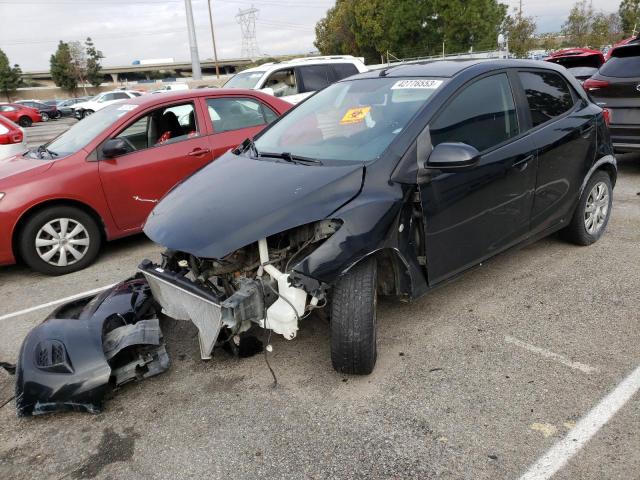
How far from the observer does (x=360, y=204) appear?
→ 272cm

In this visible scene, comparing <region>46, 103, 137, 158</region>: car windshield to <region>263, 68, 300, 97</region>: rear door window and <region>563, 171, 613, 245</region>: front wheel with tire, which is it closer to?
<region>563, 171, 613, 245</region>: front wheel with tire

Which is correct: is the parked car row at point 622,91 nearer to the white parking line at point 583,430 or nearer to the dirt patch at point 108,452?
the white parking line at point 583,430

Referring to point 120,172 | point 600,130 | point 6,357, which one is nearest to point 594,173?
point 600,130

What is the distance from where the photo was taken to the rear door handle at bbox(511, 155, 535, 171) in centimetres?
347

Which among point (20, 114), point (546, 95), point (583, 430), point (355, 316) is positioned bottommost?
point (583, 430)

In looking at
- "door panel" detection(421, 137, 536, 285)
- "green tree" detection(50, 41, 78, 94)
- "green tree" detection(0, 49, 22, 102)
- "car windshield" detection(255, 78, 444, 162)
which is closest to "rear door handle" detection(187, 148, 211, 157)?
"car windshield" detection(255, 78, 444, 162)

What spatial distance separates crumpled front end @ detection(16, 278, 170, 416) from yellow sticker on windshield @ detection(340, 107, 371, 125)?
179 cm

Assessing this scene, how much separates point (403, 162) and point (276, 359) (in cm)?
142

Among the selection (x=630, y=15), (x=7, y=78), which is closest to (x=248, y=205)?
(x=630, y=15)

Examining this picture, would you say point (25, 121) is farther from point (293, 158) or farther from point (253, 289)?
point (253, 289)

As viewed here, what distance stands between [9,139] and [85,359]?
6010mm

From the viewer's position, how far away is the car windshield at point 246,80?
1011cm

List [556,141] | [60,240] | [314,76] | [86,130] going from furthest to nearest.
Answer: [314,76], [86,130], [60,240], [556,141]

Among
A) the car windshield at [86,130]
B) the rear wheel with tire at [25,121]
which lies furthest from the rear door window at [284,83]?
the rear wheel with tire at [25,121]
